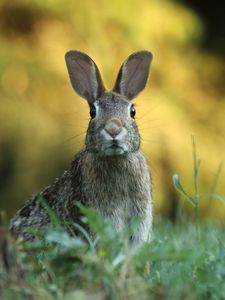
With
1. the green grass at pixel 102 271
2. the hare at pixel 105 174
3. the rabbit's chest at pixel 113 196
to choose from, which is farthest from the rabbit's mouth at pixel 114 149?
the green grass at pixel 102 271

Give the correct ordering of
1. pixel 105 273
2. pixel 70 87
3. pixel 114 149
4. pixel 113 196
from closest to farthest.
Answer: pixel 105 273 < pixel 114 149 < pixel 113 196 < pixel 70 87

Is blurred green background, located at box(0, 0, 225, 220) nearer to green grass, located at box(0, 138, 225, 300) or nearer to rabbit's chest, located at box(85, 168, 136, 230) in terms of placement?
rabbit's chest, located at box(85, 168, 136, 230)

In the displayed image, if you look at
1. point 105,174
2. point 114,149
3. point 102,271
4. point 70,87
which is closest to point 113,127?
point 114,149

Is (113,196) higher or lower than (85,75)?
lower

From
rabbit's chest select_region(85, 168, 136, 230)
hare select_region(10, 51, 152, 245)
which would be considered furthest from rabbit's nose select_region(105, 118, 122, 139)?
rabbit's chest select_region(85, 168, 136, 230)

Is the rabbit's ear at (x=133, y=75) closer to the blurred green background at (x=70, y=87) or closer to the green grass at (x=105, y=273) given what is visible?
the green grass at (x=105, y=273)

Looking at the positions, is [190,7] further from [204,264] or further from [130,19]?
[204,264]

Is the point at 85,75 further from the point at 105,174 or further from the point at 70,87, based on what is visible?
the point at 70,87
